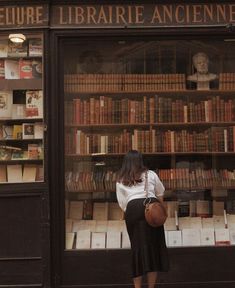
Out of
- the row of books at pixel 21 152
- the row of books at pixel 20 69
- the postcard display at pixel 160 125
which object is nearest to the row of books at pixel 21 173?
the row of books at pixel 21 152

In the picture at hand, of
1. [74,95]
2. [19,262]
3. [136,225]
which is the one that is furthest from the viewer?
[74,95]

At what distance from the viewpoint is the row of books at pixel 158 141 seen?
24.6 feet

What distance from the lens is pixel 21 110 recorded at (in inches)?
287

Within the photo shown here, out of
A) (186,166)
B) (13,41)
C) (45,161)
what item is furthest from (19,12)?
(186,166)

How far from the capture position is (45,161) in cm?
696

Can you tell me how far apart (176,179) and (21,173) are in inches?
82.1

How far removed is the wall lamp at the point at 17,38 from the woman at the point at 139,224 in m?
2.34

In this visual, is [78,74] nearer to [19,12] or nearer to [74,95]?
[74,95]

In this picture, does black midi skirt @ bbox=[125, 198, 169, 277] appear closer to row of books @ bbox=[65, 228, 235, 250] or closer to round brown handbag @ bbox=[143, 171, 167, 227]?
round brown handbag @ bbox=[143, 171, 167, 227]

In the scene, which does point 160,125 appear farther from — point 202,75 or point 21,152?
point 21,152

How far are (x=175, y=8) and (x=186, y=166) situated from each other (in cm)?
211

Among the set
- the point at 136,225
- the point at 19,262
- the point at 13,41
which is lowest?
the point at 19,262

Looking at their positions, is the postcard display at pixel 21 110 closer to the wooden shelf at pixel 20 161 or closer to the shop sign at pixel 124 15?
the wooden shelf at pixel 20 161

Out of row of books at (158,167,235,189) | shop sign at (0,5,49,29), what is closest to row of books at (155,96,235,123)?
row of books at (158,167,235,189)
